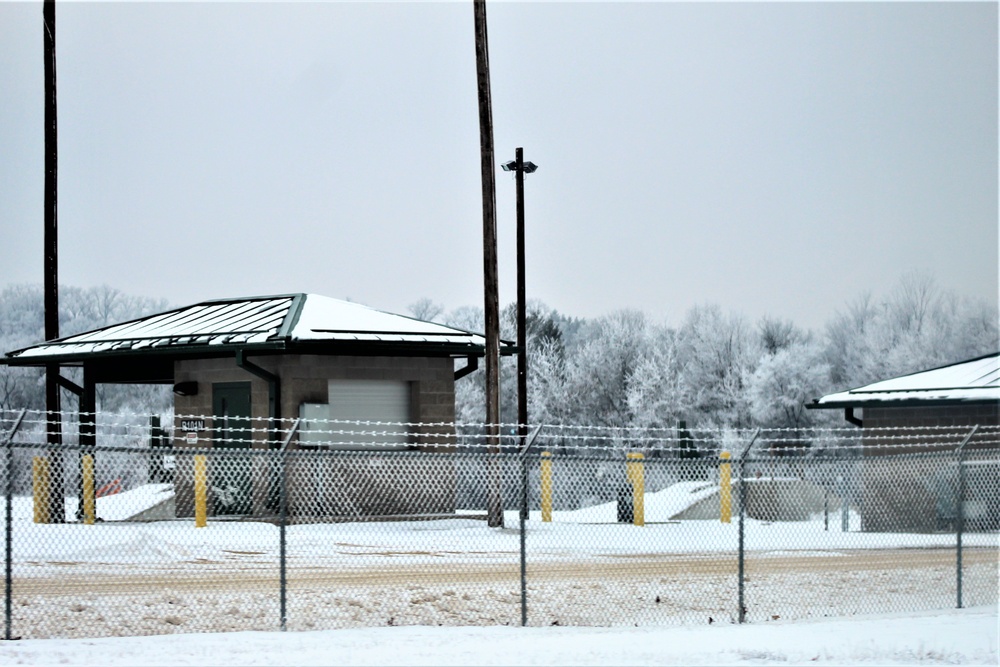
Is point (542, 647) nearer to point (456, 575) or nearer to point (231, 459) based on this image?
point (456, 575)

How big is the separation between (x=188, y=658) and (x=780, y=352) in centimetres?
5962

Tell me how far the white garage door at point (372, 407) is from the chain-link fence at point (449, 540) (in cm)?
11

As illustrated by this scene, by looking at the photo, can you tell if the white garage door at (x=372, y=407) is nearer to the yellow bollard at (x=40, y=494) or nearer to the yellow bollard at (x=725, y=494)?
the yellow bollard at (x=40, y=494)

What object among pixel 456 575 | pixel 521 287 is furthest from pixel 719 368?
pixel 456 575

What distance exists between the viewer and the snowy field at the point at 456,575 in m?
13.7

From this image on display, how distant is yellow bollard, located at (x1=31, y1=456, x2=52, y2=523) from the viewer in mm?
23842

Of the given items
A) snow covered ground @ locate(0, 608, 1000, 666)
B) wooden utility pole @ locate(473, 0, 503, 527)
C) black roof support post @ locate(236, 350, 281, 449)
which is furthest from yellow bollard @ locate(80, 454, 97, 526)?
snow covered ground @ locate(0, 608, 1000, 666)

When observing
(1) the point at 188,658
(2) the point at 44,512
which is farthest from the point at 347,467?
(1) the point at 188,658

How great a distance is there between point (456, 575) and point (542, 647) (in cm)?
600

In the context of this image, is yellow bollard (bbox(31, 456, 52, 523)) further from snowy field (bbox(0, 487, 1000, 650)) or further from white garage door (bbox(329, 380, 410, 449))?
white garage door (bbox(329, 380, 410, 449))

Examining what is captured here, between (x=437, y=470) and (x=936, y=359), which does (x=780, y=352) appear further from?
(x=437, y=470)

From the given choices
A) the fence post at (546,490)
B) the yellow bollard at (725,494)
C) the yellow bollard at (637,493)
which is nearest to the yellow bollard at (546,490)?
the fence post at (546,490)

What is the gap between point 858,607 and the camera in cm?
1494

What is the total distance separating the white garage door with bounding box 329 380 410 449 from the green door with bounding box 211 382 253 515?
5.39 ft
